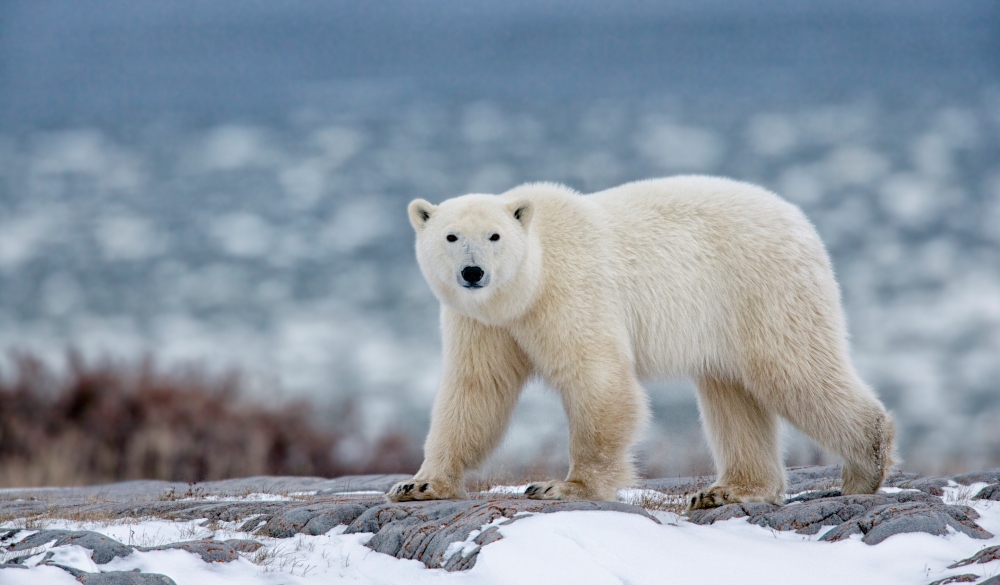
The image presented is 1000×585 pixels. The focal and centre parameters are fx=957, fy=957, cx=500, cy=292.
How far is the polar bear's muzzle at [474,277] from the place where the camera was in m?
6.34

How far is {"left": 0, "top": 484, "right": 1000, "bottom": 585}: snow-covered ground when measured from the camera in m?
4.88

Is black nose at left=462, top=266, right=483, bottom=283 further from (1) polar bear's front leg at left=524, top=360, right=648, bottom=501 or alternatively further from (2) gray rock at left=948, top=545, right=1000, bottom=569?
(2) gray rock at left=948, top=545, right=1000, bottom=569

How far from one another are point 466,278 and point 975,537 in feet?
11.4

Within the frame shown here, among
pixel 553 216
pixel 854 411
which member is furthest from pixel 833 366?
pixel 553 216

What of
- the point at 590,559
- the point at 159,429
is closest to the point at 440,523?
the point at 590,559

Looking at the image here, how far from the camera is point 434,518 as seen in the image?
5734 millimetres

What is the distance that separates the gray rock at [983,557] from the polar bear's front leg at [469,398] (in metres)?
3.17

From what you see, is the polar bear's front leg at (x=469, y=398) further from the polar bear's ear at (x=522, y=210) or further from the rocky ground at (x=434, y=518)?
the polar bear's ear at (x=522, y=210)

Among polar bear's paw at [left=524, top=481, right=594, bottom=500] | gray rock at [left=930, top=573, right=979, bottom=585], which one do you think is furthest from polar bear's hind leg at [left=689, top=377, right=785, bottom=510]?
gray rock at [left=930, top=573, right=979, bottom=585]

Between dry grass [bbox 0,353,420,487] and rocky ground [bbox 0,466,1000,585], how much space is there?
11155 mm

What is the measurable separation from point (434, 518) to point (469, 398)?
138cm

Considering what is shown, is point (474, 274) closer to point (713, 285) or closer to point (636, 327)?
point (636, 327)

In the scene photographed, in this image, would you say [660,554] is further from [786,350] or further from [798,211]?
[798,211]

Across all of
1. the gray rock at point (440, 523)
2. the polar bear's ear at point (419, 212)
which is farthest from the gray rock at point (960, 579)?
the polar bear's ear at point (419, 212)
